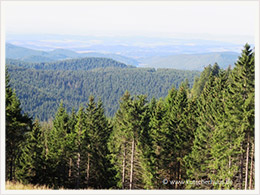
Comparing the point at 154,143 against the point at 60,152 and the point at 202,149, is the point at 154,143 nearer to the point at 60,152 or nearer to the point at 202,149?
the point at 202,149

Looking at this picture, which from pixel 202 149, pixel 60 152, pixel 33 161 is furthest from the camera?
pixel 60 152

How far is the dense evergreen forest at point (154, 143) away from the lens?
1895 centimetres

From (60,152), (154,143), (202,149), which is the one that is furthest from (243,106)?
(60,152)

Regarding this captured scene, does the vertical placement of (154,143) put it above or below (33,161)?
above

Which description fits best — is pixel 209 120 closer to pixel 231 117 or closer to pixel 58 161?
pixel 231 117

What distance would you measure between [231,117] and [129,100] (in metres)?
8.25

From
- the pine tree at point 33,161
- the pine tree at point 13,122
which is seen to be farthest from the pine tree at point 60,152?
the pine tree at point 13,122

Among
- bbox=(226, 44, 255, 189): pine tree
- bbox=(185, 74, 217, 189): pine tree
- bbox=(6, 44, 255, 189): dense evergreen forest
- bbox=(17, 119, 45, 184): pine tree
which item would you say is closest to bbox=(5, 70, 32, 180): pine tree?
bbox=(6, 44, 255, 189): dense evergreen forest

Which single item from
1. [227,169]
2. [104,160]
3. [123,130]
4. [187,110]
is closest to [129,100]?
[123,130]

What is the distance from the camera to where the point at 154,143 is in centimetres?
2438

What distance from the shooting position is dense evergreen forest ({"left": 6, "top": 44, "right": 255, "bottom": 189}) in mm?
18953

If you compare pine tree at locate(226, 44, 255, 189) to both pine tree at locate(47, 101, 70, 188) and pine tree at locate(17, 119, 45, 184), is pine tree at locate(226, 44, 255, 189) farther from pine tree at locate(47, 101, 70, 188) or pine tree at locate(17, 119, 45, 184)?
pine tree at locate(17, 119, 45, 184)

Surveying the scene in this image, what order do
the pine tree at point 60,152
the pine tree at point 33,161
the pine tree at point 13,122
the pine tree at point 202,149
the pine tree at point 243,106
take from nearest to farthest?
the pine tree at point 243,106, the pine tree at point 13,122, the pine tree at point 202,149, the pine tree at point 33,161, the pine tree at point 60,152

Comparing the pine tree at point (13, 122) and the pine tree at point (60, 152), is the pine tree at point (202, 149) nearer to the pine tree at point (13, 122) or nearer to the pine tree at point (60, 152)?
the pine tree at point (60, 152)
